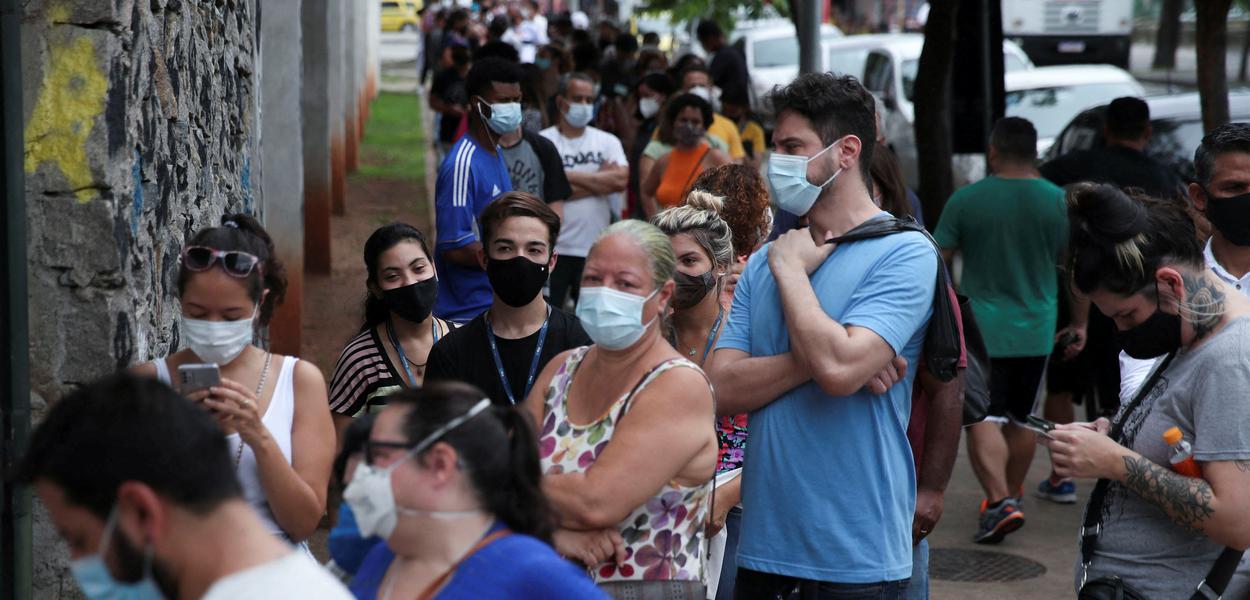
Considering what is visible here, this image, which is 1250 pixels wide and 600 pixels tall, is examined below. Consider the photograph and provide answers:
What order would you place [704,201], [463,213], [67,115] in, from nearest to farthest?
[67,115] → [704,201] → [463,213]

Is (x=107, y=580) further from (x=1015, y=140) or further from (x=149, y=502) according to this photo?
(x=1015, y=140)

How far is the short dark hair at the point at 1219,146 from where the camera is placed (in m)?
4.73

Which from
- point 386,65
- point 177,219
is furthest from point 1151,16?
point 177,219

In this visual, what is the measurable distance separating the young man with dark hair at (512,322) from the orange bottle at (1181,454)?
175cm

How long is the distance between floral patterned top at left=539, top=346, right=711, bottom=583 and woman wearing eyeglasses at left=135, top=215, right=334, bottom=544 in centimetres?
55

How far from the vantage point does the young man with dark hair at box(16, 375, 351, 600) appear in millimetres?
2188

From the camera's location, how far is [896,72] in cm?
1856

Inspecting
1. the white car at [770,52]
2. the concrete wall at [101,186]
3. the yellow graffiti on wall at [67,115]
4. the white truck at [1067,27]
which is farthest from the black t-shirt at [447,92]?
the white truck at [1067,27]

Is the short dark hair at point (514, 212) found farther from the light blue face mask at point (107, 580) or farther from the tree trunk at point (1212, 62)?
the tree trunk at point (1212, 62)

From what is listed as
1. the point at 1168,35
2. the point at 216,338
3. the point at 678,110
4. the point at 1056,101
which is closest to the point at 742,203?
the point at 216,338

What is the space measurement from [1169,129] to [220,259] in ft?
31.2

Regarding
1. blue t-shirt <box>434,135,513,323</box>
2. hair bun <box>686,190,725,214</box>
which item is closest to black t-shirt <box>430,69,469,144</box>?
blue t-shirt <box>434,135,513,323</box>

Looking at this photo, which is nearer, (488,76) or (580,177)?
(488,76)

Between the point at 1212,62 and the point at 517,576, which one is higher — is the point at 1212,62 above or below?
above
